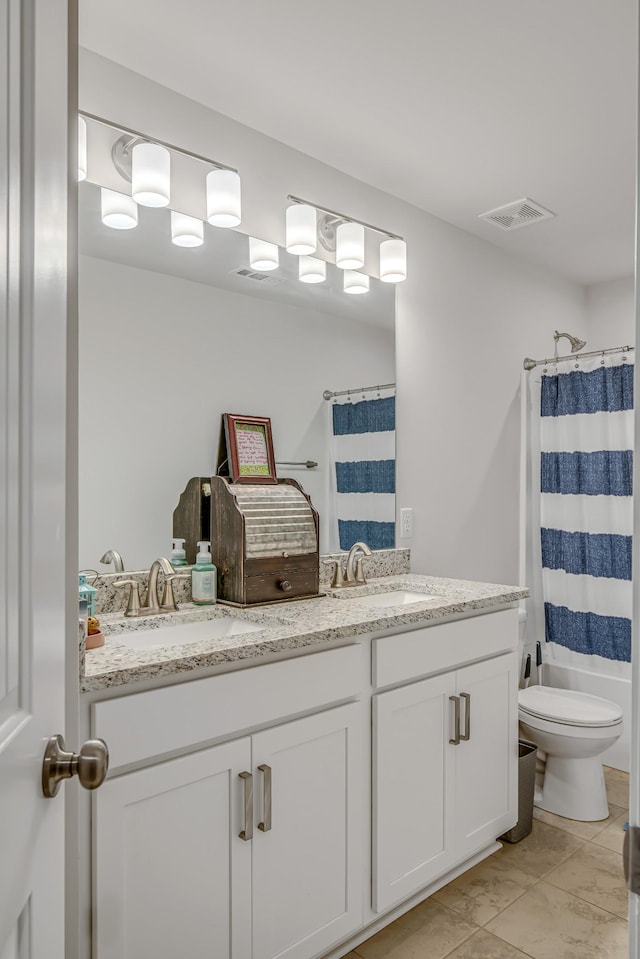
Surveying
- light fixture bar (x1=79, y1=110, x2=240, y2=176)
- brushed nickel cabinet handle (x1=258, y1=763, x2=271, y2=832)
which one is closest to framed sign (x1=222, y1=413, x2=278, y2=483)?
light fixture bar (x1=79, y1=110, x2=240, y2=176)

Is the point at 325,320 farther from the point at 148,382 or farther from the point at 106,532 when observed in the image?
the point at 106,532

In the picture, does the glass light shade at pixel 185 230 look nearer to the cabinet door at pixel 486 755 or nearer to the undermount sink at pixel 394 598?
the undermount sink at pixel 394 598

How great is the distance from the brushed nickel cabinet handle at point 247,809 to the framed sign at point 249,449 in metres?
0.95

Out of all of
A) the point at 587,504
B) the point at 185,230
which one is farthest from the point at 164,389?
the point at 587,504

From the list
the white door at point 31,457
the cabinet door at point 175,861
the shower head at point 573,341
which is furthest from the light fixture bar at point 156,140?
the shower head at point 573,341

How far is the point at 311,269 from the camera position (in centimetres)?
243

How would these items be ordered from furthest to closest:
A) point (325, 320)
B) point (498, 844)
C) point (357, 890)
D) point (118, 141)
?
1. point (325, 320)
2. point (498, 844)
3. point (118, 141)
4. point (357, 890)

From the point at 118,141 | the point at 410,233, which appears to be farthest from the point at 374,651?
the point at 410,233

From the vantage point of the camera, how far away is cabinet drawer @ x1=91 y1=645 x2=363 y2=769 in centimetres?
133

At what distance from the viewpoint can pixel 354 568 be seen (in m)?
2.49

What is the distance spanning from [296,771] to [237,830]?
Result: 20cm

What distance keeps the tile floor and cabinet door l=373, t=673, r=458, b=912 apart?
123 millimetres

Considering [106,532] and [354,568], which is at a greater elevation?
[106,532]

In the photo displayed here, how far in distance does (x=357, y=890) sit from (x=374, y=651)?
0.64 m
